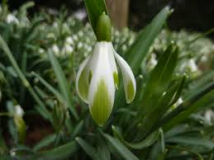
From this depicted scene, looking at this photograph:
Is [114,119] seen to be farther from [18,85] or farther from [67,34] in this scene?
[67,34]

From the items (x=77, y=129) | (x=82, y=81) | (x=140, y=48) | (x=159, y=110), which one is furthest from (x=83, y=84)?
(x=140, y=48)

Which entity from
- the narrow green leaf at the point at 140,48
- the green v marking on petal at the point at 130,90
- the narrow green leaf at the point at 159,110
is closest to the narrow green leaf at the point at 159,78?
the narrow green leaf at the point at 159,110

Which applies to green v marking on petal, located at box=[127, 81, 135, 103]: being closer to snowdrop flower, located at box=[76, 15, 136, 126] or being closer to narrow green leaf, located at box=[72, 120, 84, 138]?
snowdrop flower, located at box=[76, 15, 136, 126]

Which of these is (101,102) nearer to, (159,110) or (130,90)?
(130,90)

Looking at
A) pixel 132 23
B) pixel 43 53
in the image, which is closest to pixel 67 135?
pixel 43 53

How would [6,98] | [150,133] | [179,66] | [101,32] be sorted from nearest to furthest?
[101,32], [150,133], [6,98], [179,66]

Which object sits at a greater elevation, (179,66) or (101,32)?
(101,32)

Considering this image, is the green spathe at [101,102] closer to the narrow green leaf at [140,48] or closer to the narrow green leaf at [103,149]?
the narrow green leaf at [103,149]
